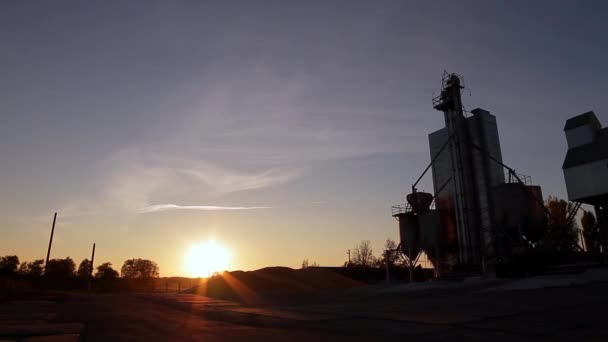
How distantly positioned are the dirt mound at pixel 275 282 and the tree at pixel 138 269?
95.0m

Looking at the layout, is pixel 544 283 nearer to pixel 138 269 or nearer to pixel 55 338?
pixel 55 338

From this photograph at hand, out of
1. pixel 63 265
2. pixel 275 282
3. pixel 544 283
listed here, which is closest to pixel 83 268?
pixel 63 265

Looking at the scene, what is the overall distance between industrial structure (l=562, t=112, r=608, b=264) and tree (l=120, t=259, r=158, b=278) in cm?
13245

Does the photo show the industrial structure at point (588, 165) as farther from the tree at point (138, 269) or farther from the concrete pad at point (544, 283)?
the tree at point (138, 269)

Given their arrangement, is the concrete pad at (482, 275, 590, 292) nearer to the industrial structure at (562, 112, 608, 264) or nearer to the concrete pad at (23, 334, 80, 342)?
the industrial structure at (562, 112, 608, 264)

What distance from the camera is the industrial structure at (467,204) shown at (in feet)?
130

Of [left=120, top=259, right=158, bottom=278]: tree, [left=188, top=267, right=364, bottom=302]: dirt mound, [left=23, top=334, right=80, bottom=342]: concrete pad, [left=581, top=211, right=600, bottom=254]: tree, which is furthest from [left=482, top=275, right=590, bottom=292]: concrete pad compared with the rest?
[left=120, top=259, right=158, bottom=278]: tree

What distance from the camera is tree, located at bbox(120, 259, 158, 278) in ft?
456

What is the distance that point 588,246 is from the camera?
60750 mm

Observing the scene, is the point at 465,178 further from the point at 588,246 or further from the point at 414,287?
the point at 588,246

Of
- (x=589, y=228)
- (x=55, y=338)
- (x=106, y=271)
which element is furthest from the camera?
(x=106, y=271)

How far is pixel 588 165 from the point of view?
1296 inches

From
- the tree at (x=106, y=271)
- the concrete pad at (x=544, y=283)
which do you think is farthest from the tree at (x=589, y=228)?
the tree at (x=106, y=271)

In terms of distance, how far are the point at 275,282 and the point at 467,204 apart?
79.4 feet
